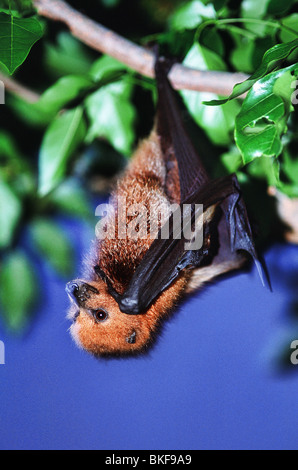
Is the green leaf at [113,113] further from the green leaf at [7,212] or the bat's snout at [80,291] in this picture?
the bat's snout at [80,291]

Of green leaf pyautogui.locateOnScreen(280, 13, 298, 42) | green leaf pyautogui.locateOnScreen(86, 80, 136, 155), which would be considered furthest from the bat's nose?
green leaf pyautogui.locateOnScreen(280, 13, 298, 42)

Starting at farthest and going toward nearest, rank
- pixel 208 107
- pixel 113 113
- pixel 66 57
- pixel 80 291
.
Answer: pixel 66 57 → pixel 113 113 → pixel 208 107 → pixel 80 291

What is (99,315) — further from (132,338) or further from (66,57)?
(66,57)

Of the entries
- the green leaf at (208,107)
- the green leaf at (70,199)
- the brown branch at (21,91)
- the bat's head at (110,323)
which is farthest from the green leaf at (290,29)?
the green leaf at (70,199)

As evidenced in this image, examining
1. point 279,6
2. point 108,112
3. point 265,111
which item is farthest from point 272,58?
point 108,112

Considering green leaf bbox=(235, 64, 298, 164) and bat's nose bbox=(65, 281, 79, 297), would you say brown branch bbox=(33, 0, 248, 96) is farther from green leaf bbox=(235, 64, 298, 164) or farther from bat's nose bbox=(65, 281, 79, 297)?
bat's nose bbox=(65, 281, 79, 297)
